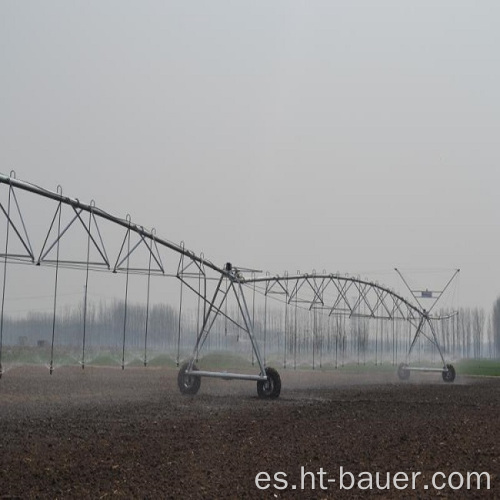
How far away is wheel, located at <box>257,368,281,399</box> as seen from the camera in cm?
2583

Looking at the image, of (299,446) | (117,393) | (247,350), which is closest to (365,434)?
(299,446)

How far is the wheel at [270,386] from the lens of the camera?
84.7 ft

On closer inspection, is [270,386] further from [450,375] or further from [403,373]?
[403,373]

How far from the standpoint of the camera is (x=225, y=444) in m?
14.4

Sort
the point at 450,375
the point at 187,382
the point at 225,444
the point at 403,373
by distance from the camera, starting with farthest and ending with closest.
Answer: the point at 403,373 → the point at 450,375 → the point at 187,382 → the point at 225,444

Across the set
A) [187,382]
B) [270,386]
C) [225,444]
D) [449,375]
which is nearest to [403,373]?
[449,375]

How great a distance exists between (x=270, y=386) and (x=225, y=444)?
11.6 metres

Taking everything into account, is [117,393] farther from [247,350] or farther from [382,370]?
[382,370]

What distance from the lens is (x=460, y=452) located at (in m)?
13.5

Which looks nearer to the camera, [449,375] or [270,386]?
[270,386]

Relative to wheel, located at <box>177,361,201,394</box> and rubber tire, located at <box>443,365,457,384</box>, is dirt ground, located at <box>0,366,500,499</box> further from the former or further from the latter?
rubber tire, located at <box>443,365,457,384</box>

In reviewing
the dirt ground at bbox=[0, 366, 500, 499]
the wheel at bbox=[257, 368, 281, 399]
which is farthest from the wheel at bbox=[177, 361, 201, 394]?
the wheel at bbox=[257, 368, 281, 399]

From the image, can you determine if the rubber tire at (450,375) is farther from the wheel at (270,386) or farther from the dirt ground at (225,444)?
the wheel at (270,386)

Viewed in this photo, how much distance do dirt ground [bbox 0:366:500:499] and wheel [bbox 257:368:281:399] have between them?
126 cm
